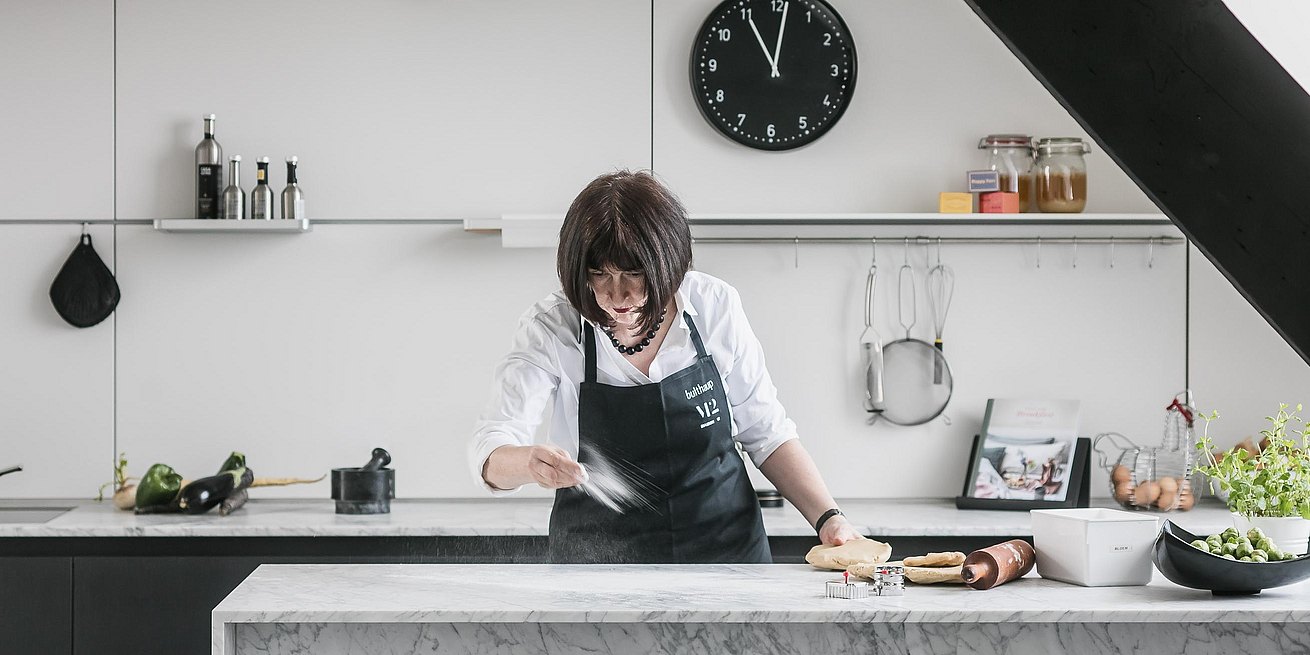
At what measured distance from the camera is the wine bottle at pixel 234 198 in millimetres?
3287

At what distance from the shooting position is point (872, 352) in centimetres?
345

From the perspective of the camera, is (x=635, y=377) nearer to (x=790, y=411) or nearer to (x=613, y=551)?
(x=613, y=551)

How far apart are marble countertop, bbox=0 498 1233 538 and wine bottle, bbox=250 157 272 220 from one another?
864 mm

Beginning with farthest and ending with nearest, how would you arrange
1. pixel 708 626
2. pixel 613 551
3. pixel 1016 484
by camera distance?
pixel 1016 484
pixel 613 551
pixel 708 626

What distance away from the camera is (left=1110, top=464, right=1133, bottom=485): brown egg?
128 inches

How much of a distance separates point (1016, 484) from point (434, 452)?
176cm

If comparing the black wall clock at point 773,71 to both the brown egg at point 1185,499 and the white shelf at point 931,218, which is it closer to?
the white shelf at point 931,218

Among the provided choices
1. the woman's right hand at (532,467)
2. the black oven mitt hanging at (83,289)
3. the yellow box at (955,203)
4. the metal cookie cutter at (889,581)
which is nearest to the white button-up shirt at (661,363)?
the woman's right hand at (532,467)

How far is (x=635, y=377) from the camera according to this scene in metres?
2.32

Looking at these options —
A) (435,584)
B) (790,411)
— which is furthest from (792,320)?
(435,584)

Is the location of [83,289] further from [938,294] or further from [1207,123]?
[1207,123]

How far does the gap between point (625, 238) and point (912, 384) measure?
176 cm

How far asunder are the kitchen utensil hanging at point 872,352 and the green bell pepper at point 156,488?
2.04 metres

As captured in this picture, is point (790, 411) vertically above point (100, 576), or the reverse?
point (790, 411)
